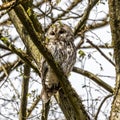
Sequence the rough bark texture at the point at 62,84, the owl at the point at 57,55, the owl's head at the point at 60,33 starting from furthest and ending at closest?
the owl's head at the point at 60,33, the owl at the point at 57,55, the rough bark texture at the point at 62,84

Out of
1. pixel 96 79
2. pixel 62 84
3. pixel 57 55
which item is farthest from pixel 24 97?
pixel 62 84

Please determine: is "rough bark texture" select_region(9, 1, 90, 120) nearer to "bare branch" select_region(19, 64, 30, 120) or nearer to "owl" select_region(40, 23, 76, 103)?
"owl" select_region(40, 23, 76, 103)

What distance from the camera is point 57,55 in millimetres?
4008

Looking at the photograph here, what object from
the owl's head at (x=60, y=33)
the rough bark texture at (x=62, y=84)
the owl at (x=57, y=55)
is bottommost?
the rough bark texture at (x=62, y=84)

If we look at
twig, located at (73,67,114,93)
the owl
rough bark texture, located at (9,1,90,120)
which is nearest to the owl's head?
the owl

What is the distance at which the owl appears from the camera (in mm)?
3836

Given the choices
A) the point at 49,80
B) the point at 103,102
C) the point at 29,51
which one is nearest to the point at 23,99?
the point at 49,80

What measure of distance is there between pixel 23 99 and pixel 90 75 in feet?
2.60

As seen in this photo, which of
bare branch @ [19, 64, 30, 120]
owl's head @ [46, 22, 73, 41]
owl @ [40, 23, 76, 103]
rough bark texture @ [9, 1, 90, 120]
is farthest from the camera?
owl's head @ [46, 22, 73, 41]

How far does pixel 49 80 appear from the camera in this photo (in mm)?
3998

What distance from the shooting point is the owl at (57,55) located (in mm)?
3836

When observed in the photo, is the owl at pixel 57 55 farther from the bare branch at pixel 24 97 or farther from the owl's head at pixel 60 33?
the bare branch at pixel 24 97

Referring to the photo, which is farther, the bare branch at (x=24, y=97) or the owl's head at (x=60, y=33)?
the owl's head at (x=60, y=33)

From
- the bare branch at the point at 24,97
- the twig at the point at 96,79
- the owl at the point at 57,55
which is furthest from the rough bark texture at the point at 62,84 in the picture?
the twig at the point at 96,79
